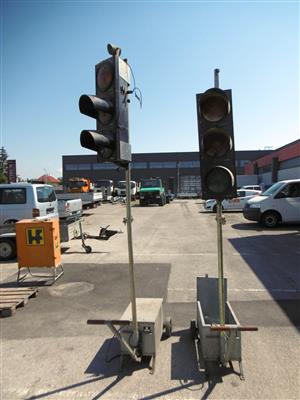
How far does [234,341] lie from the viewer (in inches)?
165

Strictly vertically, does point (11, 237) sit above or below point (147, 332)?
above

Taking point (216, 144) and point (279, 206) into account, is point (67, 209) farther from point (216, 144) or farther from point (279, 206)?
point (216, 144)

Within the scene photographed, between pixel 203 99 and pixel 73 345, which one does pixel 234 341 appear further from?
pixel 203 99

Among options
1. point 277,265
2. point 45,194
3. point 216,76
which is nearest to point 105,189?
point 45,194

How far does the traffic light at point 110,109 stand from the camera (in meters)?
3.86

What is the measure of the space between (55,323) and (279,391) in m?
3.40

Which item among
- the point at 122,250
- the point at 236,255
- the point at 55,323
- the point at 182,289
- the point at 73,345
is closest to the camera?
the point at 73,345

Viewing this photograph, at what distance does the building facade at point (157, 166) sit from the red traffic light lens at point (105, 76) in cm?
7387

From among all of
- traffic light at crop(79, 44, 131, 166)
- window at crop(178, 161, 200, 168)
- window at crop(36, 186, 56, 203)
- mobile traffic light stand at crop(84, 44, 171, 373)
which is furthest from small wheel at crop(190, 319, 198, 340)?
window at crop(178, 161, 200, 168)

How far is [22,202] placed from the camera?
11656 mm

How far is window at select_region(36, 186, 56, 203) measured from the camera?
11.9 m

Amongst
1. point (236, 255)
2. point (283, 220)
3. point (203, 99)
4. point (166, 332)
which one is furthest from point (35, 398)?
point (283, 220)

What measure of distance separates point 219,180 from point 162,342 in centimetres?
234

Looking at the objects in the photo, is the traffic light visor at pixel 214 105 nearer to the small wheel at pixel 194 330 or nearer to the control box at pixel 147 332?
the control box at pixel 147 332
